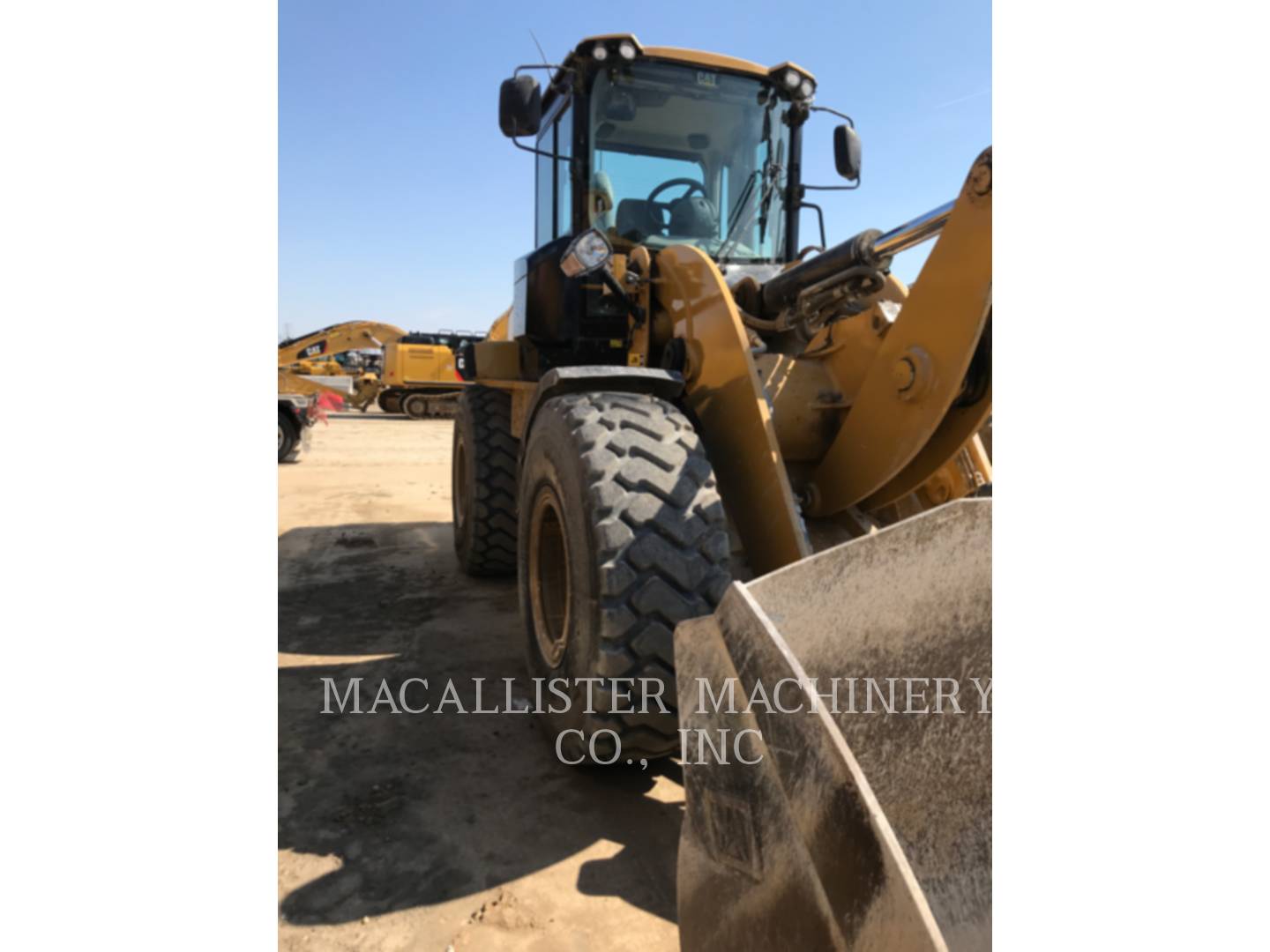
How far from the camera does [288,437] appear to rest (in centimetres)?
1198

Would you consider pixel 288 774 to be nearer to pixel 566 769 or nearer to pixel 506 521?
pixel 566 769

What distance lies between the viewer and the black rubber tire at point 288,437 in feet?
38.9

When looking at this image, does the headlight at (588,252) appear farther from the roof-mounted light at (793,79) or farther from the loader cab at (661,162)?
the roof-mounted light at (793,79)

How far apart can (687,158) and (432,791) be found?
3.22 m

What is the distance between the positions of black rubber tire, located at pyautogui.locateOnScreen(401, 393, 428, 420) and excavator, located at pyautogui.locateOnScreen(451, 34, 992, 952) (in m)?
17.2

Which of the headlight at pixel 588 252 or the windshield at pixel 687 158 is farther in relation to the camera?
the windshield at pixel 687 158

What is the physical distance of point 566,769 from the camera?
2.77m

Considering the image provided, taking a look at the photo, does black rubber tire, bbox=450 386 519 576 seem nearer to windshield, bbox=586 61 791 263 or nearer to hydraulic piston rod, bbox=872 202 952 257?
windshield, bbox=586 61 791 263

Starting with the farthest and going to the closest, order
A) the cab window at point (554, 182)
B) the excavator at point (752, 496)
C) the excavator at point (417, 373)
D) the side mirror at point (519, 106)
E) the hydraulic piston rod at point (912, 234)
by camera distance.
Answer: the excavator at point (417, 373), the cab window at point (554, 182), the side mirror at point (519, 106), the hydraulic piston rod at point (912, 234), the excavator at point (752, 496)

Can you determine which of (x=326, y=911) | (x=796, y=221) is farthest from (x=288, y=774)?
(x=796, y=221)

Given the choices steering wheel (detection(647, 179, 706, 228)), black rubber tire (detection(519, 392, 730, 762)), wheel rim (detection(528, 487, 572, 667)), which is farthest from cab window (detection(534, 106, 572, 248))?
black rubber tire (detection(519, 392, 730, 762))

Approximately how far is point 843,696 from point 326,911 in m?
1.47

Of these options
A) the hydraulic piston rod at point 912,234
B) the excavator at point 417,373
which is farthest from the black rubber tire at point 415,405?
the hydraulic piston rod at point 912,234

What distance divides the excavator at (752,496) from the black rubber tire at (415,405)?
1717 cm
